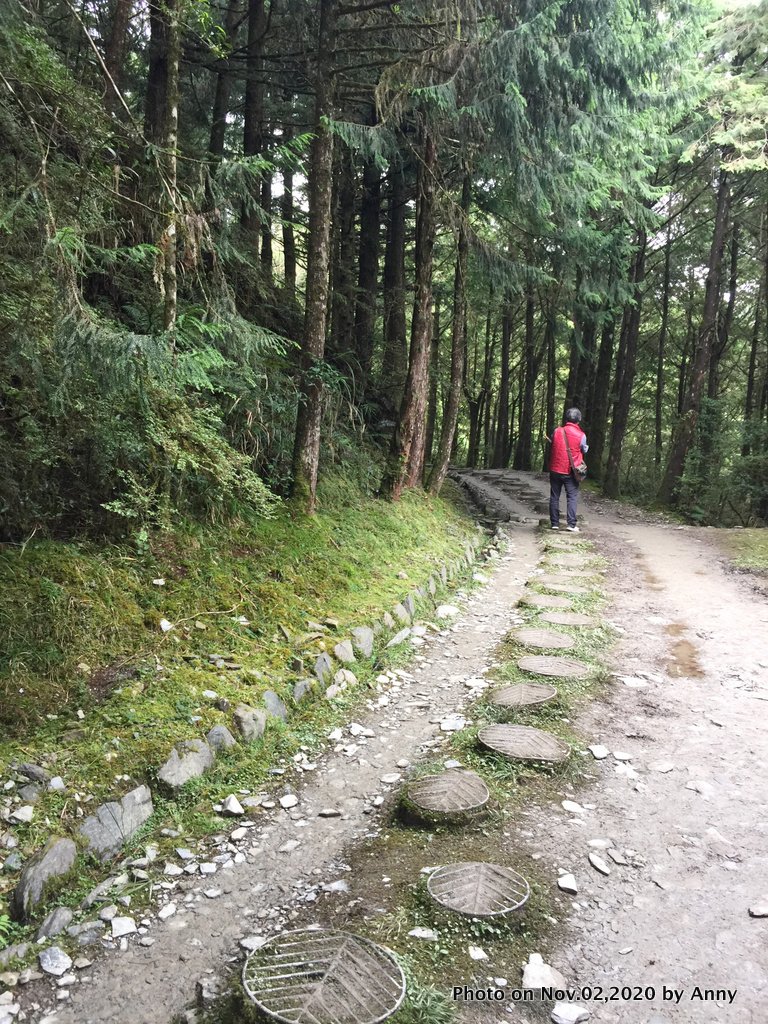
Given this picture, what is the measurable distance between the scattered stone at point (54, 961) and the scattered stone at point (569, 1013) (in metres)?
2.04

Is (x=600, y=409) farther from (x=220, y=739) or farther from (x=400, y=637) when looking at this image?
(x=220, y=739)

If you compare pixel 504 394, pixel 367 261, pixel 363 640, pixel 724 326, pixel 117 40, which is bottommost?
pixel 363 640

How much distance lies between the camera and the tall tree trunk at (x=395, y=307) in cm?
1277

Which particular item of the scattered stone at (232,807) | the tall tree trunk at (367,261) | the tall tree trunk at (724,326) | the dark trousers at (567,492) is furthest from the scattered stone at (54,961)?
the tall tree trunk at (724,326)

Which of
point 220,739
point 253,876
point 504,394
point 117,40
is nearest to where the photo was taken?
point 253,876

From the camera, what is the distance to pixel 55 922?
9.37ft

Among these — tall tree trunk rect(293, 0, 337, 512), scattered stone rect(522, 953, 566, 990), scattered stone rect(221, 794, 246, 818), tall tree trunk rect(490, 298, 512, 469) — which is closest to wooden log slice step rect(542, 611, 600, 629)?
tall tree trunk rect(293, 0, 337, 512)

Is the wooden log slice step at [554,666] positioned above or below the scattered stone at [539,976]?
above

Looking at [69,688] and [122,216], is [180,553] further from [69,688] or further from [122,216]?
[122,216]

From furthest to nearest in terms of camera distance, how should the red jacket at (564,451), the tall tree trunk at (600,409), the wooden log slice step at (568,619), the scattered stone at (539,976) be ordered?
the tall tree trunk at (600,409), the red jacket at (564,451), the wooden log slice step at (568,619), the scattered stone at (539,976)

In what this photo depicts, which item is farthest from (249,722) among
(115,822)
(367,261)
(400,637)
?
(367,261)

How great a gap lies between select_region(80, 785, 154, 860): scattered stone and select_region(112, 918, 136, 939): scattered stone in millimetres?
386

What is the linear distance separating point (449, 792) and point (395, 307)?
10.9 m

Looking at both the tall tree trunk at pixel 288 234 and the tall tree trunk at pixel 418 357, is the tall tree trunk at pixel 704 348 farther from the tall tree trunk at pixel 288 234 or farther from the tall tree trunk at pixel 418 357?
the tall tree trunk at pixel 288 234
